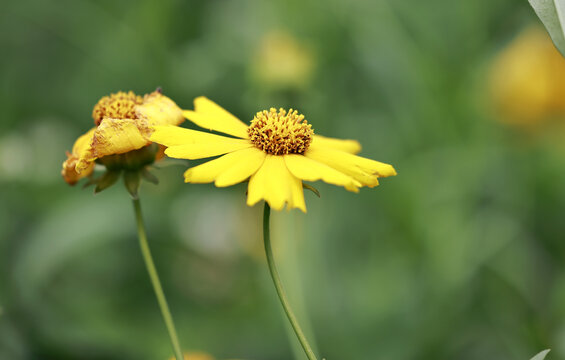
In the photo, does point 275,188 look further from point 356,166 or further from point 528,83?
point 528,83

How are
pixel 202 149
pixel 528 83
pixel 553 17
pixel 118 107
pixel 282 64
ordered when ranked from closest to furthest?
pixel 553 17 < pixel 202 149 < pixel 118 107 < pixel 282 64 < pixel 528 83

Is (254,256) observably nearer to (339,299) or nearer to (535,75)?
(339,299)

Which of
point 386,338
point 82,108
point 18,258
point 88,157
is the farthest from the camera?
point 82,108

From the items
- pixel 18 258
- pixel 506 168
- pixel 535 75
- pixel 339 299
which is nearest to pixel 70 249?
pixel 18 258

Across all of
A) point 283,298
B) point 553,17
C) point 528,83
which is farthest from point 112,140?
point 528,83

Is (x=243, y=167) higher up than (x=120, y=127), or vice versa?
(x=120, y=127)

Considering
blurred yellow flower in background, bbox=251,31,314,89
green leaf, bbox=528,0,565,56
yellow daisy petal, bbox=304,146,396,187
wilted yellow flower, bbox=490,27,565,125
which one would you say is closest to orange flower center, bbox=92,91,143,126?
yellow daisy petal, bbox=304,146,396,187
